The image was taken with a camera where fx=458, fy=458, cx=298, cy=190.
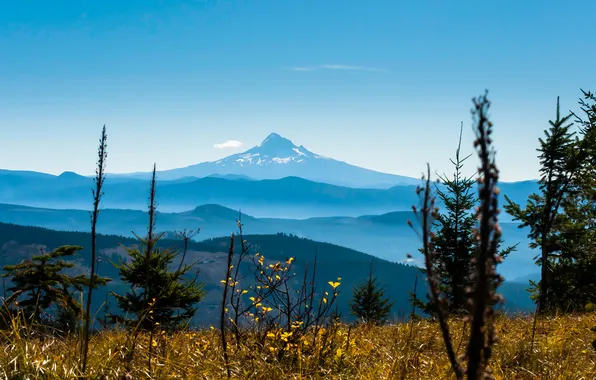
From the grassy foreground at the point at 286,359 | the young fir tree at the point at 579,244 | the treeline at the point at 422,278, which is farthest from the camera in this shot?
the young fir tree at the point at 579,244

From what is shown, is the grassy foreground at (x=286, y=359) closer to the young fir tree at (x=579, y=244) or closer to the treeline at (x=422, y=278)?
the treeline at (x=422, y=278)

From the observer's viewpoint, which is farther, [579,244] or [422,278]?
[579,244]

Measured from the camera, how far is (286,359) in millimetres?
6254

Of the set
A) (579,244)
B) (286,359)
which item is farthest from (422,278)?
(579,244)

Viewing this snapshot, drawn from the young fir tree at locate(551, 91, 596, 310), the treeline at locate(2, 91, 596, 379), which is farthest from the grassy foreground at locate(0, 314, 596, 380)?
the young fir tree at locate(551, 91, 596, 310)

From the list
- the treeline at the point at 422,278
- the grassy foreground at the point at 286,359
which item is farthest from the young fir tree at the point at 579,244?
the grassy foreground at the point at 286,359

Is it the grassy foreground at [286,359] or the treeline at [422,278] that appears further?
the grassy foreground at [286,359]

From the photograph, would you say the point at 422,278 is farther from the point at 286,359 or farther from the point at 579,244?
the point at 579,244

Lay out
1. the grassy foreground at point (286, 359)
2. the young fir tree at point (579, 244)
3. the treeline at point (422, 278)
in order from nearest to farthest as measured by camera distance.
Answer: the treeline at point (422, 278) < the grassy foreground at point (286, 359) < the young fir tree at point (579, 244)

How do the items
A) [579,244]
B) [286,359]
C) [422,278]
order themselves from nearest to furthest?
[422,278], [286,359], [579,244]

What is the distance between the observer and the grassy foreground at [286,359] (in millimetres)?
4969

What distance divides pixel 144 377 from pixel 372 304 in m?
27.9

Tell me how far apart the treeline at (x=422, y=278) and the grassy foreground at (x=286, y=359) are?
151 millimetres

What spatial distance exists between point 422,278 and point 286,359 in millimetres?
4543
